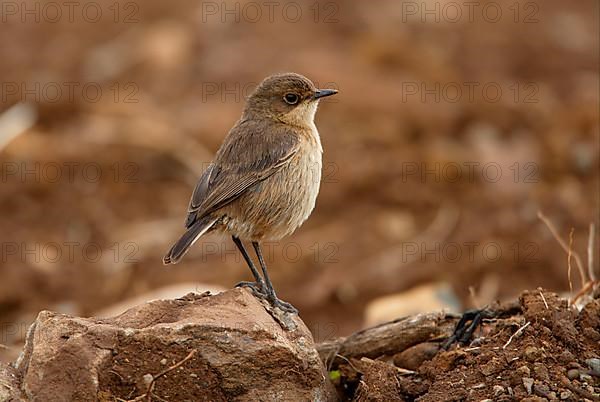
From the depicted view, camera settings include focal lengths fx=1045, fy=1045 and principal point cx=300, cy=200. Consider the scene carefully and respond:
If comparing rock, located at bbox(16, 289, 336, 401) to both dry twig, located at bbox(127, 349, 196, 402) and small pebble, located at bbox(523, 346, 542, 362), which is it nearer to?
dry twig, located at bbox(127, 349, 196, 402)

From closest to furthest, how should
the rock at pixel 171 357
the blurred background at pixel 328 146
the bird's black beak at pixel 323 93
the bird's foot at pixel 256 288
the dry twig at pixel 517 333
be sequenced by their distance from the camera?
the rock at pixel 171 357 < the dry twig at pixel 517 333 < the bird's foot at pixel 256 288 < the bird's black beak at pixel 323 93 < the blurred background at pixel 328 146

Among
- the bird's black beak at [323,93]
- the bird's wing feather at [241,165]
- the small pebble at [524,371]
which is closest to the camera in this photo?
the small pebble at [524,371]

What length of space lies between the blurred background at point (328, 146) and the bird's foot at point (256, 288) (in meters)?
2.13

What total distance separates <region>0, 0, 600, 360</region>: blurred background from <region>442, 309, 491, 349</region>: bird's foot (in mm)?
2829

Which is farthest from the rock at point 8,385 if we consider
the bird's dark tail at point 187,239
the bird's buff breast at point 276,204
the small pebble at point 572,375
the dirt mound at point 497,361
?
the small pebble at point 572,375

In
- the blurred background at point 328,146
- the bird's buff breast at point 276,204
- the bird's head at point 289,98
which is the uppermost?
the bird's head at point 289,98

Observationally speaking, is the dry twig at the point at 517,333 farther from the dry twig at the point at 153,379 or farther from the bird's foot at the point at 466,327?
the dry twig at the point at 153,379

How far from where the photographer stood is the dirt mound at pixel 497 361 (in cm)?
602

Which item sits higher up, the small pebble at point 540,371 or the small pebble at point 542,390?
the small pebble at point 540,371

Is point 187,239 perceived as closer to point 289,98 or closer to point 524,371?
point 289,98

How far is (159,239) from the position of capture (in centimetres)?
1294

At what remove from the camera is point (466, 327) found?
7.08m

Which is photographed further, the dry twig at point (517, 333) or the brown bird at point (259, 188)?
the brown bird at point (259, 188)

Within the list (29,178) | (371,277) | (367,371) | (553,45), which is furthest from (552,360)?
(553,45)
